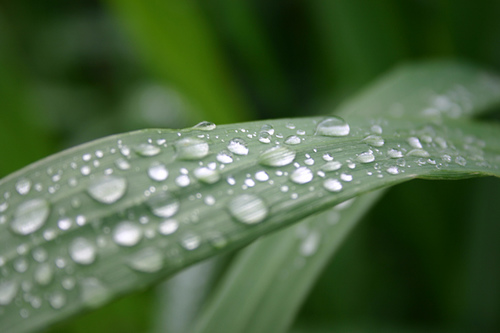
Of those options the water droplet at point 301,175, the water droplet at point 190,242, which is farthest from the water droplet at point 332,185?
the water droplet at point 190,242

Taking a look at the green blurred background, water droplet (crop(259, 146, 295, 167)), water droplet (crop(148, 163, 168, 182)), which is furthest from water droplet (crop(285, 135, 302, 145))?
the green blurred background

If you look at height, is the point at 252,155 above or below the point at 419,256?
above

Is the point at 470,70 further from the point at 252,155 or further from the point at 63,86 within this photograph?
the point at 63,86

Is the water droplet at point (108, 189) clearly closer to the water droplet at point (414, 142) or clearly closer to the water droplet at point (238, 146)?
the water droplet at point (238, 146)

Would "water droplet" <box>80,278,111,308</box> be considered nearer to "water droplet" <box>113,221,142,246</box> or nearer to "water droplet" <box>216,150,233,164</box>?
"water droplet" <box>113,221,142,246</box>

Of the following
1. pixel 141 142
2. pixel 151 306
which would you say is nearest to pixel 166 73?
pixel 151 306
